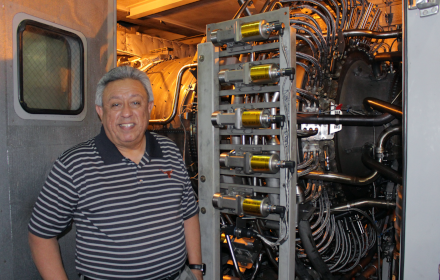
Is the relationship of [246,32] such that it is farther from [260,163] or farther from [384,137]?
[384,137]

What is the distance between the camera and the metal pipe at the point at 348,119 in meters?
2.54

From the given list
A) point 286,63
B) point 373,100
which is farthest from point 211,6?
point 286,63

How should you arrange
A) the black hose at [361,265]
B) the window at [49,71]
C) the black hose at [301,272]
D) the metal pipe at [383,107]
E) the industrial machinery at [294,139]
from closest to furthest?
the window at [49,71] → the industrial machinery at [294,139] → the metal pipe at [383,107] → the black hose at [301,272] → the black hose at [361,265]

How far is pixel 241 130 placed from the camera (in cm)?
207

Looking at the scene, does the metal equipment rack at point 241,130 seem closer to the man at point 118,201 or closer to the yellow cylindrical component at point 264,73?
the yellow cylindrical component at point 264,73

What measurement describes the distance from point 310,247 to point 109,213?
5.17 feet

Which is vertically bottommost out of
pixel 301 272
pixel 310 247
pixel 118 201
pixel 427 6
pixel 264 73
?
pixel 301 272

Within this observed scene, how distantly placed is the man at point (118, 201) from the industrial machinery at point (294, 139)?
40 centimetres

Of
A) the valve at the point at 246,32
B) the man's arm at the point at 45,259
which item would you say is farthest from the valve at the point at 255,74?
the man's arm at the point at 45,259

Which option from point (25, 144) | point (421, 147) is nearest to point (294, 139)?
point (421, 147)

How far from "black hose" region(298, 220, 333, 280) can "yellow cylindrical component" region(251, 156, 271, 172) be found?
82cm

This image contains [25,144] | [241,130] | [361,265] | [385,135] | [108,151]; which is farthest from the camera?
[361,265]

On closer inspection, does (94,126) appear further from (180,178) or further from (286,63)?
(286,63)

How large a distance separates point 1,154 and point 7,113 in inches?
8.5
